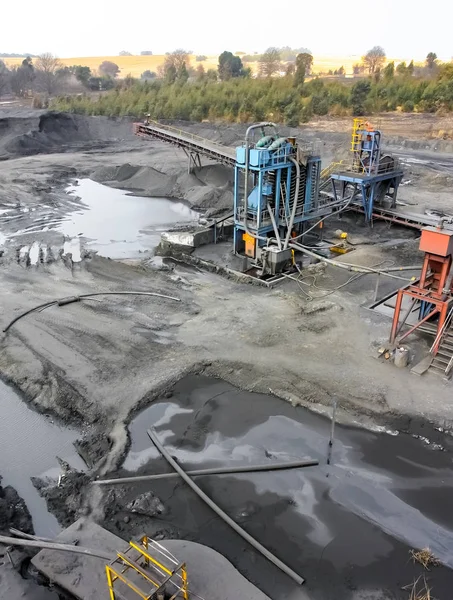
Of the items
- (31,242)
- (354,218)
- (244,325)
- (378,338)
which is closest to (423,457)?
(378,338)

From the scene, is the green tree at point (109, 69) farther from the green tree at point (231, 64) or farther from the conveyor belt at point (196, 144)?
the conveyor belt at point (196, 144)

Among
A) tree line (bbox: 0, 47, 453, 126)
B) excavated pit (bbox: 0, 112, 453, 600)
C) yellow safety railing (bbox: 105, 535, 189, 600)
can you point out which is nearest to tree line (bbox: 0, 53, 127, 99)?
tree line (bbox: 0, 47, 453, 126)

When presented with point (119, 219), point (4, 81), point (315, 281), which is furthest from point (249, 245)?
point (4, 81)

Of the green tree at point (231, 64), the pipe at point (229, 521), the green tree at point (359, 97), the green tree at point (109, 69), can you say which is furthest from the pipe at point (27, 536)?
the green tree at point (109, 69)

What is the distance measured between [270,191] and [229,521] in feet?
43.2

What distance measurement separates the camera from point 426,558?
825 centimetres

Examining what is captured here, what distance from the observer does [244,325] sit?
1520 centimetres

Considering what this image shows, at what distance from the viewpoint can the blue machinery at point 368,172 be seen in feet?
75.4

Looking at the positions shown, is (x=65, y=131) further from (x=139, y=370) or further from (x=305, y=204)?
(x=139, y=370)

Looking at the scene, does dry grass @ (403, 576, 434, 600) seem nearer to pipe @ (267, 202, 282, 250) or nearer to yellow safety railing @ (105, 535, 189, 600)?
yellow safety railing @ (105, 535, 189, 600)

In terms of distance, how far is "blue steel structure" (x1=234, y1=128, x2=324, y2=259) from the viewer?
738 inches

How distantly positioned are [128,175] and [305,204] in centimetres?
1869

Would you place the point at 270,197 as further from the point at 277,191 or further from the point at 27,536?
the point at 27,536

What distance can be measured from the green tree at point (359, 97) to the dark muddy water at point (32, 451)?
46020mm
